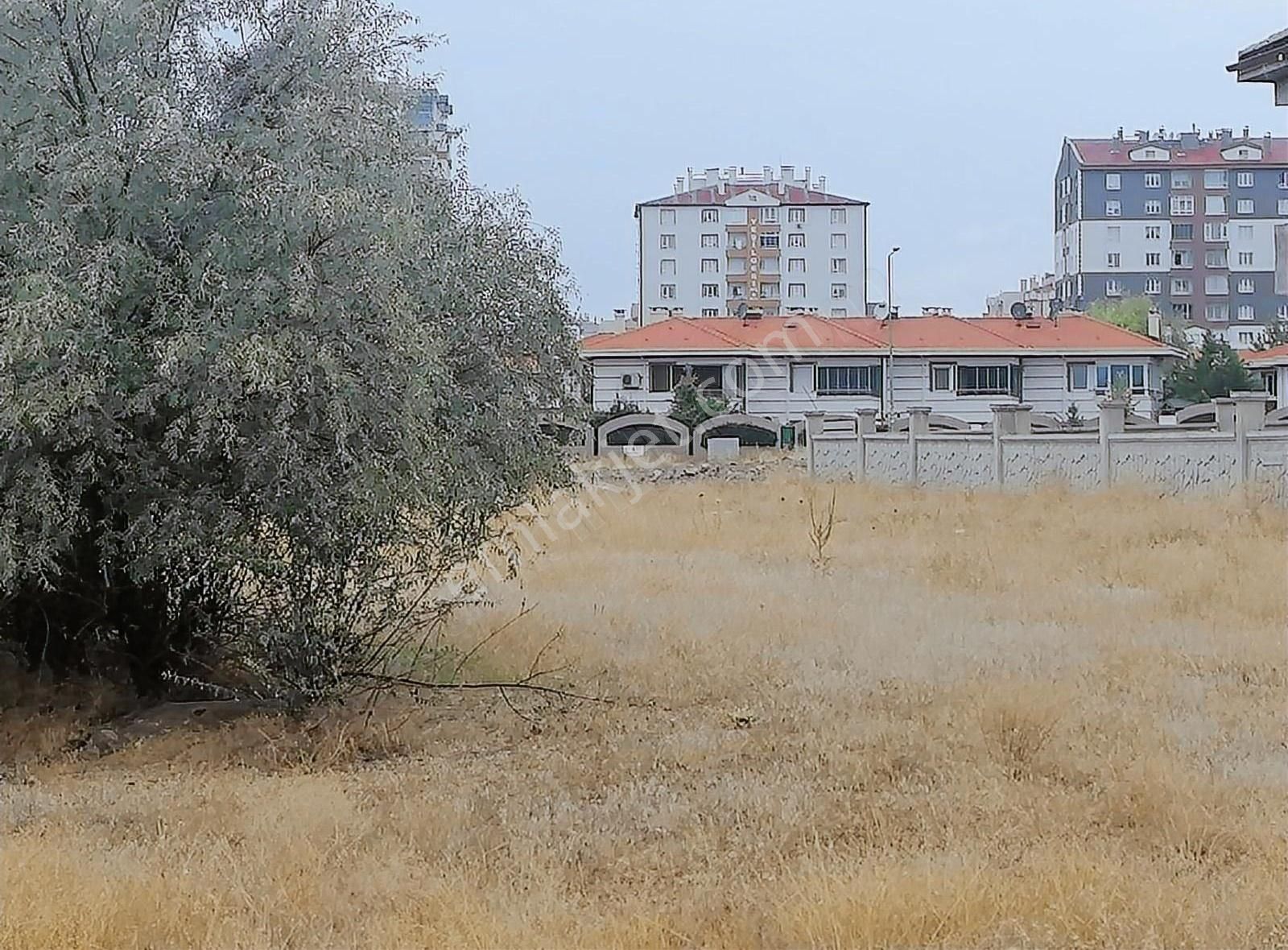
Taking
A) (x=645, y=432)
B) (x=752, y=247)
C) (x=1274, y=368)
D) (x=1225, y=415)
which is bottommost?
(x=645, y=432)

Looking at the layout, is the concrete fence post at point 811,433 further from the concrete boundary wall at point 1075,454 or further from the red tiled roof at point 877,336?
the red tiled roof at point 877,336

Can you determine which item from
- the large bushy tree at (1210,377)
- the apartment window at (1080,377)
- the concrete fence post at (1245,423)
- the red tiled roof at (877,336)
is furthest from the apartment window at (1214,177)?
the concrete fence post at (1245,423)

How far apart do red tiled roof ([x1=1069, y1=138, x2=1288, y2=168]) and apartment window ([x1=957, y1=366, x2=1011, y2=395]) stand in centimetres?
4705

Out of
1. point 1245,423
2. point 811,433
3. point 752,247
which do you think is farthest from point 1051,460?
point 752,247

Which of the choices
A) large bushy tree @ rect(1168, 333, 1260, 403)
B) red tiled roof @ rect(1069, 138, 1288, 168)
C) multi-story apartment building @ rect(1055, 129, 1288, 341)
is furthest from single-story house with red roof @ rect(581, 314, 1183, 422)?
red tiled roof @ rect(1069, 138, 1288, 168)

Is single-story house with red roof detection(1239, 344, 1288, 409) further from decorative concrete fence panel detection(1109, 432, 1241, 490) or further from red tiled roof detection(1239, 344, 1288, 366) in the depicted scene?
decorative concrete fence panel detection(1109, 432, 1241, 490)

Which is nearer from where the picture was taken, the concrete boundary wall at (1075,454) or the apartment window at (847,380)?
the concrete boundary wall at (1075,454)

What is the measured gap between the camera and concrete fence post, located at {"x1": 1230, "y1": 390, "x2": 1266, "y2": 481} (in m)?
19.2

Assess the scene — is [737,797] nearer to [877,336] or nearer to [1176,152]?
[877,336]

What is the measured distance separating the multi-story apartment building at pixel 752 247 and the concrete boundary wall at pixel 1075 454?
50761 millimetres

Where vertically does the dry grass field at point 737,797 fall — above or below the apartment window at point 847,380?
below

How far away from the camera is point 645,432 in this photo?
42375mm

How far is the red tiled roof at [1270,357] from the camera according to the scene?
49.6 metres

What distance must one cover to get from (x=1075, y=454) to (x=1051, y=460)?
20.3 inches
